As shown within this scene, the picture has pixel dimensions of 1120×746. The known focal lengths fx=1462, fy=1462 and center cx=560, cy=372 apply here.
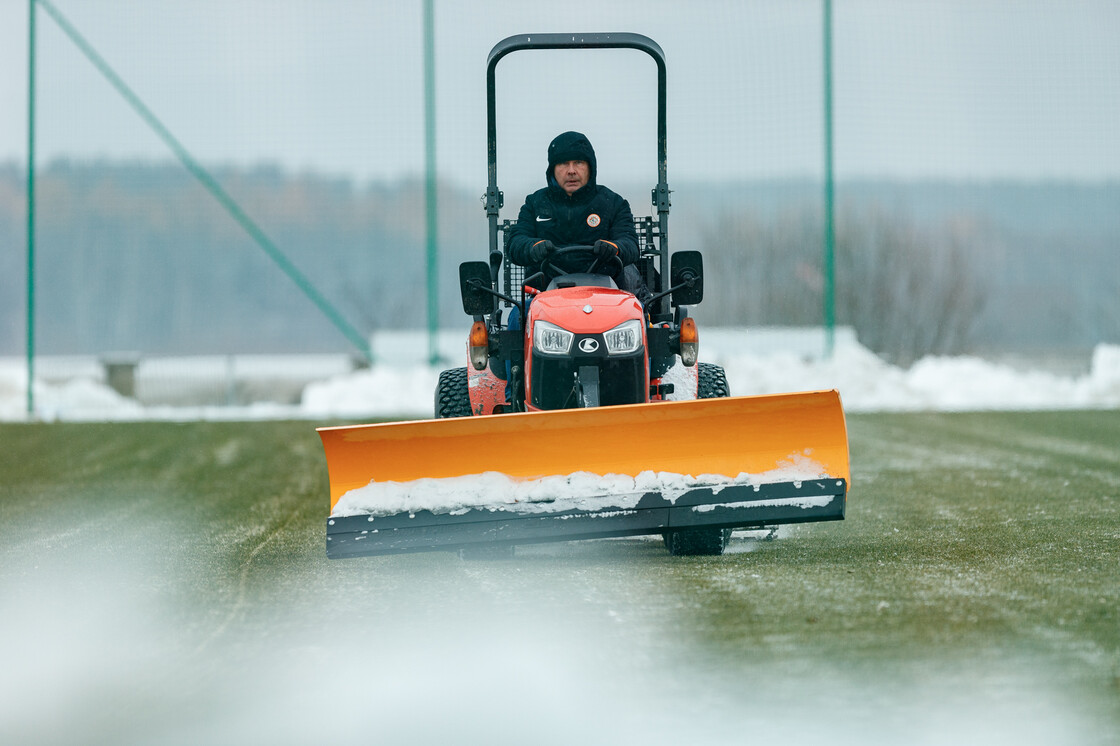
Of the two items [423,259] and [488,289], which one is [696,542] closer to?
[488,289]

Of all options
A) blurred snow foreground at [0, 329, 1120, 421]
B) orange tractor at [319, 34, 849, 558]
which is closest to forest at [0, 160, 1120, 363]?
blurred snow foreground at [0, 329, 1120, 421]

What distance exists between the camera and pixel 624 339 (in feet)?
21.2

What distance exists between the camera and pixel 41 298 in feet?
62.3

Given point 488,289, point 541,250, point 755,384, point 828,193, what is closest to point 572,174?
point 541,250

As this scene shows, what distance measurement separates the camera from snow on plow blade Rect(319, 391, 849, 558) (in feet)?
19.6

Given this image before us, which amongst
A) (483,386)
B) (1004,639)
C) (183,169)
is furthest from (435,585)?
(183,169)

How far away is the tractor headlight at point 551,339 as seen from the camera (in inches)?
254

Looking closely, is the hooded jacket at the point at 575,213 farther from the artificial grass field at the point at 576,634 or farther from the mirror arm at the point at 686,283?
the artificial grass field at the point at 576,634

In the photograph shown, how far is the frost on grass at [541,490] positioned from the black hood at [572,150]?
6.33ft

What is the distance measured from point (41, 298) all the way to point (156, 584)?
13.9 meters

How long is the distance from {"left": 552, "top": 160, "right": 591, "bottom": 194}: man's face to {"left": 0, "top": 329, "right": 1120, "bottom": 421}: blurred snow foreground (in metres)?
10.8

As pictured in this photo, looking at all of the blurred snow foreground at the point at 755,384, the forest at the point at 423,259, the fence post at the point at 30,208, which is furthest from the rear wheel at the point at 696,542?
the fence post at the point at 30,208

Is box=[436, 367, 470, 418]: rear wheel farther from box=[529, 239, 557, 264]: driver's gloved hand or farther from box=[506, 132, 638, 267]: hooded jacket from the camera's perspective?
box=[529, 239, 557, 264]: driver's gloved hand

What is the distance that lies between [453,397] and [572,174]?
129cm
